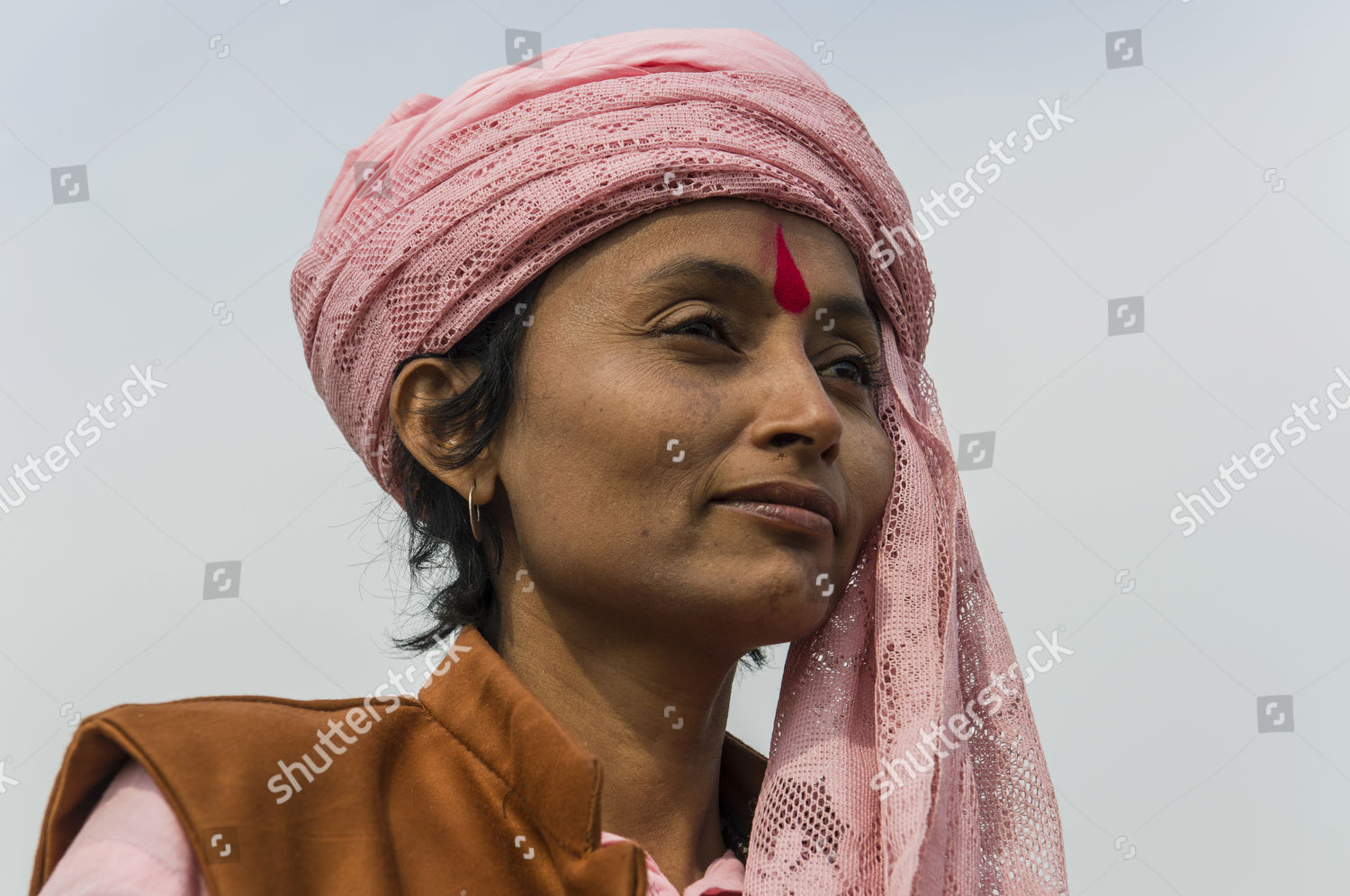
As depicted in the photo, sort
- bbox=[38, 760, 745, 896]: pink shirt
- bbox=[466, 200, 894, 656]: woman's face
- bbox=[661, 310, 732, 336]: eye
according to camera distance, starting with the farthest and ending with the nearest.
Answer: bbox=[661, 310, 732, 336]: eye → bbox=[466, 200, 894, 656]: woman's face → bbox=[38, 760, 745, 896]: pink shirt

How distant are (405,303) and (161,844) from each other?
1.20 m

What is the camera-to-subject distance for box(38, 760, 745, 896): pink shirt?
1.94m

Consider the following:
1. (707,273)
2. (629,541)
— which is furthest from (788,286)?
(629,541)

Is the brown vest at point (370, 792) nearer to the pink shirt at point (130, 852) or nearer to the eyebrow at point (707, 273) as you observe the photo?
the pink shirt at point (130, 852)

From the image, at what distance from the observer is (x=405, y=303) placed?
2.71 m

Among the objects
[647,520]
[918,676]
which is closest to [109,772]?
[647,520]

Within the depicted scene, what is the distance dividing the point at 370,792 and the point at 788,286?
124 centimetres

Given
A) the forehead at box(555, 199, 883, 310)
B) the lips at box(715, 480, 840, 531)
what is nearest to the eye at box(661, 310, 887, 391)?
the forehead at box(555, 199, 883, 310)

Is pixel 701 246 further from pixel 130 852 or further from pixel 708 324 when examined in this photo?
pixel 130 852

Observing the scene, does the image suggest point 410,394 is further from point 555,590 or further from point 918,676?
point 918,676

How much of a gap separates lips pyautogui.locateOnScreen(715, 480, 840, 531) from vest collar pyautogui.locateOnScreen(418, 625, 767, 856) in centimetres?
52

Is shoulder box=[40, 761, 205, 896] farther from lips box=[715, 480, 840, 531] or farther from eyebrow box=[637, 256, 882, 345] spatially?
eyebrow box=[637, 256, 882, 345]

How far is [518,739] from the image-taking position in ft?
7.40

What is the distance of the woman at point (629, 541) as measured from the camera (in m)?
2.12
